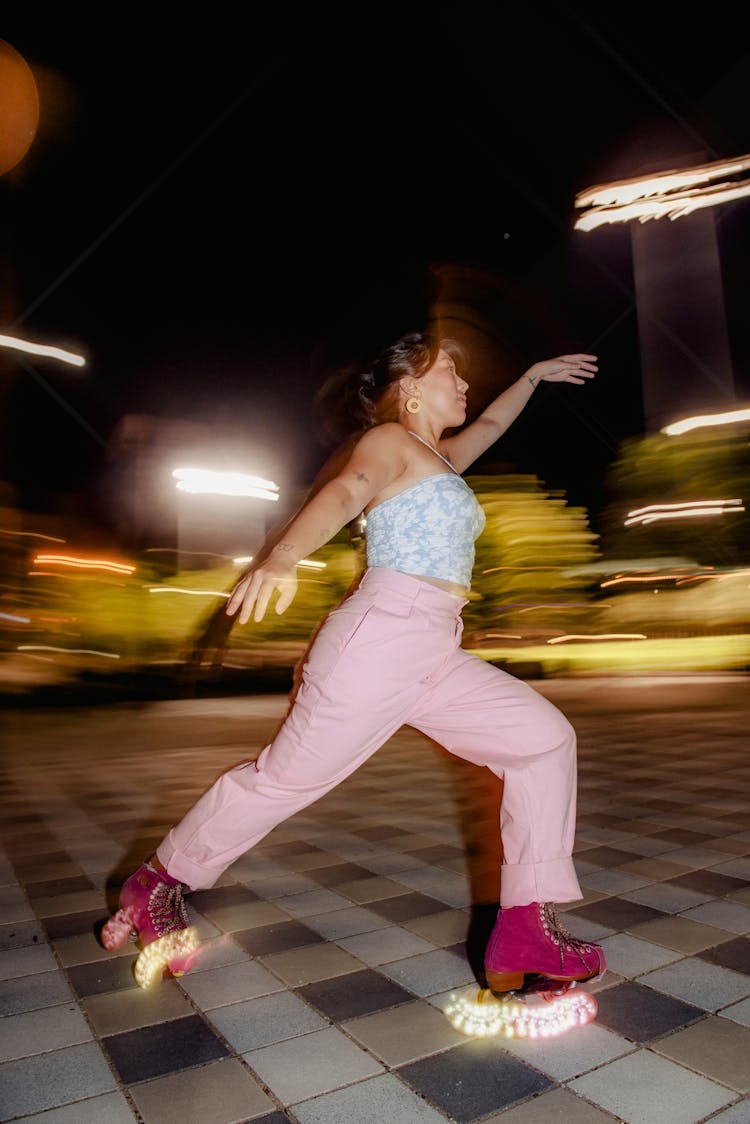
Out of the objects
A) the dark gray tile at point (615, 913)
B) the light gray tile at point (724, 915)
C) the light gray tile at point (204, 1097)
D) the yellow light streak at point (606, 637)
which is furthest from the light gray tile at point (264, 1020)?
the yellow light streak at point (606, 637)

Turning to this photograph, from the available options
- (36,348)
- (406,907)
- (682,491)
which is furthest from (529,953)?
(682,491)

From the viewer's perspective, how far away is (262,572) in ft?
6.28

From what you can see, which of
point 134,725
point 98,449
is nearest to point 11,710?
point 134,725

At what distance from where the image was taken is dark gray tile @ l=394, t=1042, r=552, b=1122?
167 cm

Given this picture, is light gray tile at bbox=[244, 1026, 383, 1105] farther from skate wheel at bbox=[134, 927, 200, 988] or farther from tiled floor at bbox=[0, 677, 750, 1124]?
skate wheel at bbox=[134, 927, 200, 988]

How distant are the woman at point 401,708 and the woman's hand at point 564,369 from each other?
0.75 m

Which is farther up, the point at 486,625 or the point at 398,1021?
the point at 486,625

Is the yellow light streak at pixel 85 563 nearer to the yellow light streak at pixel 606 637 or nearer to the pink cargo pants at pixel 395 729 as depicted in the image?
the yellow light streak at pixel 606 637

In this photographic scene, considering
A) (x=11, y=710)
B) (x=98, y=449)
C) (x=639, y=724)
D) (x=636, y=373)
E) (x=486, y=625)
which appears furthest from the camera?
(x=98, y=449)

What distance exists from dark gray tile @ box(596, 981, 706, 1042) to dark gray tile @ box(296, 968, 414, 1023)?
1.78 feet

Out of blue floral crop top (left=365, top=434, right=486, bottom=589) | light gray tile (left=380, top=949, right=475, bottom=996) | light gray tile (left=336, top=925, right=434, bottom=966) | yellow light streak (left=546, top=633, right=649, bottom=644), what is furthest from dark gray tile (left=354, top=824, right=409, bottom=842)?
yellow light streak (left=546, top=633, right=649, bottom=644)

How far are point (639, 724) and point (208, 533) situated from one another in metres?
9.57

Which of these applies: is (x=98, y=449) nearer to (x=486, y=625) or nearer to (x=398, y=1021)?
(x=486, y=625)

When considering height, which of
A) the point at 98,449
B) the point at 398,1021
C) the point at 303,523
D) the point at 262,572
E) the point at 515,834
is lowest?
the point at 398,1021
